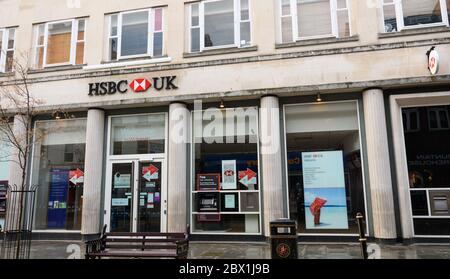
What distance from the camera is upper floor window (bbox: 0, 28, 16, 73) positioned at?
49.5 feet

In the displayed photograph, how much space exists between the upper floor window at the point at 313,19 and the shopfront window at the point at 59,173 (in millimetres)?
8284

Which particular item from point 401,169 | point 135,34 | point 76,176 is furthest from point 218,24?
point 401,169

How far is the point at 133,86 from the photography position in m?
13.3

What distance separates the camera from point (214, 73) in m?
12.8

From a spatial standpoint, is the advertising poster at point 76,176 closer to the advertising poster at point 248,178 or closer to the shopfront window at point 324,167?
the advertising poster at point 248,178

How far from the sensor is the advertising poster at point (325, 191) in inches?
466

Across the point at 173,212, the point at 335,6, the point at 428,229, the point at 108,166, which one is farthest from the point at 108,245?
the point at 335,6

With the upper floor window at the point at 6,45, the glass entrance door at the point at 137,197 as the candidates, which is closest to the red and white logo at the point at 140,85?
the glass entrance door at the point at 137,197

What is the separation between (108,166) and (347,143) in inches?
328

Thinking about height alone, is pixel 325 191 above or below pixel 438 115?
below

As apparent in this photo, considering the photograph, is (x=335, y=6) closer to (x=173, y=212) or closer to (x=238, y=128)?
(x=238, y=128)

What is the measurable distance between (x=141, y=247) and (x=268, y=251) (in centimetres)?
392

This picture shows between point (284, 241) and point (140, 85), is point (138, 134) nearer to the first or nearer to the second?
point (140, 85)

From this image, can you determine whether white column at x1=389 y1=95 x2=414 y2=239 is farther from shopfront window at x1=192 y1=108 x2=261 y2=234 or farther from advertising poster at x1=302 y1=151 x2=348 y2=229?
shopfront window at x1=192 y1=108 x2=261 y2=234
